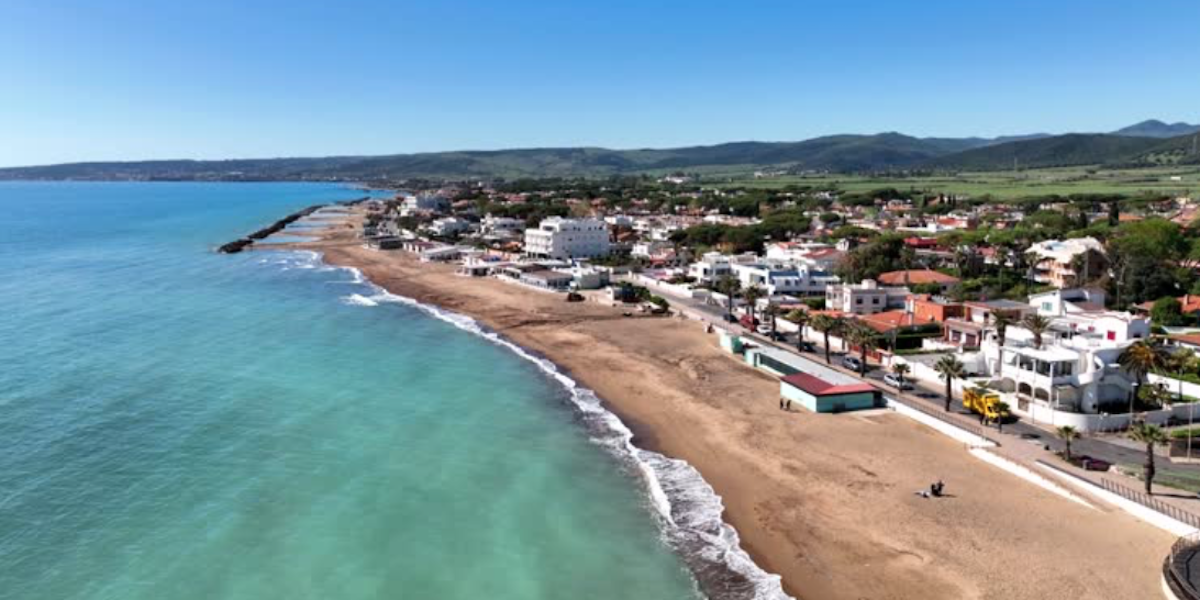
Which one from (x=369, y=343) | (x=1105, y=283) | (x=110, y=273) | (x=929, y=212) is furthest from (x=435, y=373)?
(x=929, y=212)

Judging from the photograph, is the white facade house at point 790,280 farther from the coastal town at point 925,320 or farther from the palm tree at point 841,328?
the palm tree at point 841,328

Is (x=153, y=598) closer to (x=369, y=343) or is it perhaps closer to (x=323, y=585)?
(x=323, y=585)

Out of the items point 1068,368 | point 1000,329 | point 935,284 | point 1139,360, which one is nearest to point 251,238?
point 935,284

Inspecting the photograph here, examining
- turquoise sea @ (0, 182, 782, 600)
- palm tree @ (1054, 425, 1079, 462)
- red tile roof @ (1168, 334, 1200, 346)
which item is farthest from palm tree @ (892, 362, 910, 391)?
turquoise sea @ (0, 182, 782, 600)

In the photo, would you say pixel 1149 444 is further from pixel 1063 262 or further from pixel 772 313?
pixel 1063 262

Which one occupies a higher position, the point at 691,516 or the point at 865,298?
the point at 865,298

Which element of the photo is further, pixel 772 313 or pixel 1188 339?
pixel 772 313
